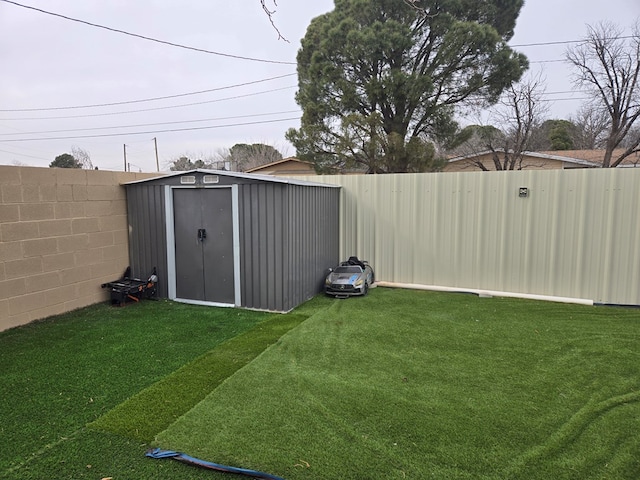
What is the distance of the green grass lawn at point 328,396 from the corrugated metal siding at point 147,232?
128cm

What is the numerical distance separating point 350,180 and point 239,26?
321 cm

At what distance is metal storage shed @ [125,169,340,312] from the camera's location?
548 centimetres

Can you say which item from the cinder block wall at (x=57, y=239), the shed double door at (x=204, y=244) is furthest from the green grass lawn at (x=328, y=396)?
the shed double door at (x=204, y=244)

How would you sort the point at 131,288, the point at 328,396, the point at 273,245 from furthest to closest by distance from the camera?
1. the point at 131,288
2. the point at 273,245
3. the point at 328,396

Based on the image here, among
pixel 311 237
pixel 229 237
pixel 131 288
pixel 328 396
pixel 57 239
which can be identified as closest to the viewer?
pixel 328 396

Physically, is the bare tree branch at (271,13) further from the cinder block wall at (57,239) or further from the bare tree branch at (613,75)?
the bare tree branch at (613,75)

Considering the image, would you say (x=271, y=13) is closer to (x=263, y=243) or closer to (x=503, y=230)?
(x=263, y=243)

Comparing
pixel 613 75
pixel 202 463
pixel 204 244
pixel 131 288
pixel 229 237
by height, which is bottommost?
pixel 202 463

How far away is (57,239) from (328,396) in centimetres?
434

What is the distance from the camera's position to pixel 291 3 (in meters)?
3.63

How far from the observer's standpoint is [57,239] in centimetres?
528

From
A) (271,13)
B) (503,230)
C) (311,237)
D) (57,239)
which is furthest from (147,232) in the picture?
(503,230)

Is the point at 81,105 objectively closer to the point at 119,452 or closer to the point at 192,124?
the point at 192,124

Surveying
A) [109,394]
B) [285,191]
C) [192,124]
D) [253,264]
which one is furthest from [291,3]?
[192,124]
